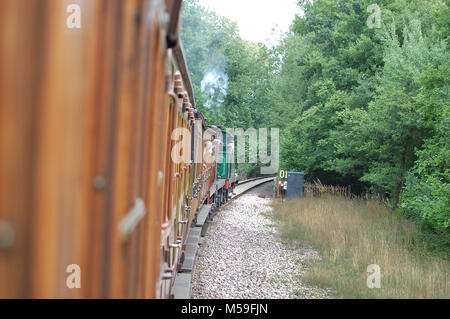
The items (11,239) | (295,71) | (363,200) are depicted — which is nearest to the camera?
(11,239)

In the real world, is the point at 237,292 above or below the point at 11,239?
below

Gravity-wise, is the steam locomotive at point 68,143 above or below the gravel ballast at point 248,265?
above

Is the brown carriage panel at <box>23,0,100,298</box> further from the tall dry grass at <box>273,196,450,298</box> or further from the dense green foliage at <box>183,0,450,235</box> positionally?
the dense green foliage at <box>183,0,450,235</box>

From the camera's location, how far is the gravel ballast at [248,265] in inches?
233

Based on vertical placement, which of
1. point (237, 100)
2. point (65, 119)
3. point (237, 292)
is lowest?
point (237, 292)

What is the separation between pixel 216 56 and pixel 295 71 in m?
12.0

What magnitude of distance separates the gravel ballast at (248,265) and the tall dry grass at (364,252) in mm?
445

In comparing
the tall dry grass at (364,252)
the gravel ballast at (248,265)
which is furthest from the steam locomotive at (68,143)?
the tall dry grass at (364,252)

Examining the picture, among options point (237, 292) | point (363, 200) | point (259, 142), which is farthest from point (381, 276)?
point (259, 142)

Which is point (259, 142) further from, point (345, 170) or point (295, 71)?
point (345, 170)

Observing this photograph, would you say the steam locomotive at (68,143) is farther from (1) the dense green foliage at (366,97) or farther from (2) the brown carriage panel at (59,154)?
(1) the dense green foliage at (366,97)

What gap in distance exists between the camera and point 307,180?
19328mm
